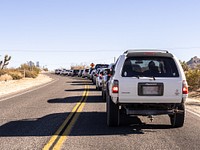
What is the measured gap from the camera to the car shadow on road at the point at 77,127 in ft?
29.6

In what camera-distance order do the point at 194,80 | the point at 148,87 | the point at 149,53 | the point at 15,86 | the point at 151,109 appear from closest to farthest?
the point at 148,87
the point at 151,109
the point at 149,53
the point at 194,80
the point at 15,86

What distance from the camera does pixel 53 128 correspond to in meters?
9.73

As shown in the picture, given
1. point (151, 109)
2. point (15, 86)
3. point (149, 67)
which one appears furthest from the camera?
point (15, 86)

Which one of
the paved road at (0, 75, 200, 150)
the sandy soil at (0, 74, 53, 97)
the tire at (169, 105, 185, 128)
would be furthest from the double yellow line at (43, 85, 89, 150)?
the sandy soil at (0, 74, 53, 97)

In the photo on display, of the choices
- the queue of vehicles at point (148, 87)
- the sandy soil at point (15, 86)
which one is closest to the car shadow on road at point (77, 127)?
the queue of vehicles at point (148, 87)

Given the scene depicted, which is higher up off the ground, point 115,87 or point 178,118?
point 115,87

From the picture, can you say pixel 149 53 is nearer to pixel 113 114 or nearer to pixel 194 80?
pixel 113 114

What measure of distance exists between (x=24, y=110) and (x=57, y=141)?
6340 mm

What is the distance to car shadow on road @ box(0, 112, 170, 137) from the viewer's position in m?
9.04

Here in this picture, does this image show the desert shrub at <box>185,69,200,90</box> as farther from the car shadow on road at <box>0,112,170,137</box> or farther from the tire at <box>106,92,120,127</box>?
the tire at <box>106,92,120,127</box>

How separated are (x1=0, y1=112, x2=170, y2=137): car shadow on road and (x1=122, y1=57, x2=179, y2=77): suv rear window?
4.75 ft

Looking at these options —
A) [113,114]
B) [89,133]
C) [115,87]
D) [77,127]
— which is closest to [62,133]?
[89,133]

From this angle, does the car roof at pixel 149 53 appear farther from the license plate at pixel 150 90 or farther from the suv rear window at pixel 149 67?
the license plate at pixel 150 90

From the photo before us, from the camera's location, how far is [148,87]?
916cm
